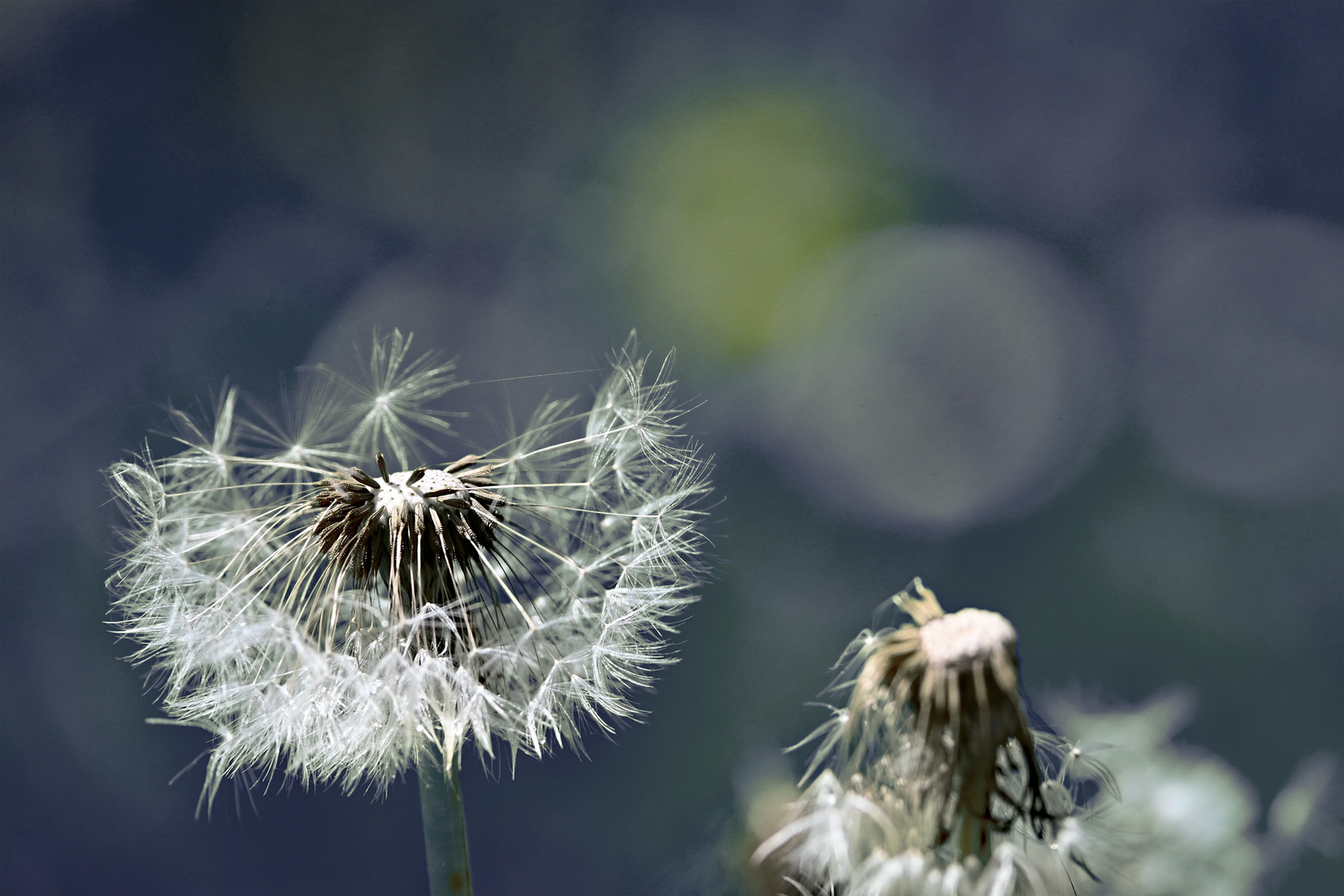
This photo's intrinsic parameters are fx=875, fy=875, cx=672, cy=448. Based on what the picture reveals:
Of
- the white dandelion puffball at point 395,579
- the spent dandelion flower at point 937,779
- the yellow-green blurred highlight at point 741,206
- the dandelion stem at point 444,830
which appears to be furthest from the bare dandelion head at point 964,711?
the yellow-green blurred highlight at point 741,206

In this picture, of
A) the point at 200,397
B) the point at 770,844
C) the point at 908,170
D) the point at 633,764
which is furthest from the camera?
the point at 633,764

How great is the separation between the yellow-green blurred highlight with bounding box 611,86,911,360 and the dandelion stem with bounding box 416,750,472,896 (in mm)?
1036

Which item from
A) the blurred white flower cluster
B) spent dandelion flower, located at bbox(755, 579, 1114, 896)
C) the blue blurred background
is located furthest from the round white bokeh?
spent dandelion flower, located at bbox(755, 579, 1114, 896)

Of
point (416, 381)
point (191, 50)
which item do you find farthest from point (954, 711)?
point (191, 50)

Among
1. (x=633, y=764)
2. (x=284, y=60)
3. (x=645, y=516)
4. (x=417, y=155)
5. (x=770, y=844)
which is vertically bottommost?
(x=770, y=844)

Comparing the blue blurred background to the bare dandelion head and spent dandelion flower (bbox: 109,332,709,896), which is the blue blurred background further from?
the bare dandelion head

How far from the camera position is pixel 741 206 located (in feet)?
6.30

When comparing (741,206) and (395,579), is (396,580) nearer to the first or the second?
(395,579)

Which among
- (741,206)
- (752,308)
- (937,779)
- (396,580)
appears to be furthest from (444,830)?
(741,206)

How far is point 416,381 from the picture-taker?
1701 millimetres

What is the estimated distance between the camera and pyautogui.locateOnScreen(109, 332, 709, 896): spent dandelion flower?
129cm

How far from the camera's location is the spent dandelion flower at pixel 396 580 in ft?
4.24

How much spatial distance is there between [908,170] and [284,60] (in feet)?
4.51

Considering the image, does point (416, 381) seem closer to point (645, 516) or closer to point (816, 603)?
point (645, 516)
